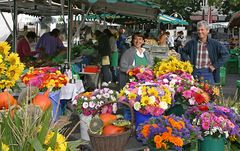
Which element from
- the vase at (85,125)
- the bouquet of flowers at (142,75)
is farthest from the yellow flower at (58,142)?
the bouquet of flowers at (142,75)

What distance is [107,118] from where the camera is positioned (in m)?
3.65

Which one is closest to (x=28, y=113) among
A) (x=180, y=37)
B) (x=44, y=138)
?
(x=44, y=138)

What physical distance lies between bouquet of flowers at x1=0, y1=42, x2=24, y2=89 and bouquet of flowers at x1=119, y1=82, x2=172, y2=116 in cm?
101

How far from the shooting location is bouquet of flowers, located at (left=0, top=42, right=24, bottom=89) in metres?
3.49

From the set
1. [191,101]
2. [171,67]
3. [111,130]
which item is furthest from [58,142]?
[171,67]

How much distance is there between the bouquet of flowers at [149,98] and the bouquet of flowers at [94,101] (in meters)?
0.13

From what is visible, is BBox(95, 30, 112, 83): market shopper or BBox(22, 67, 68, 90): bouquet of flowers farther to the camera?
BBox(95, 30, 112, 83): market shopper

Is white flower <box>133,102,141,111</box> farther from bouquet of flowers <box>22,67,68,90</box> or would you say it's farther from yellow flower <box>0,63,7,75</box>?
yellow flower <box>0,63,7,75</box>

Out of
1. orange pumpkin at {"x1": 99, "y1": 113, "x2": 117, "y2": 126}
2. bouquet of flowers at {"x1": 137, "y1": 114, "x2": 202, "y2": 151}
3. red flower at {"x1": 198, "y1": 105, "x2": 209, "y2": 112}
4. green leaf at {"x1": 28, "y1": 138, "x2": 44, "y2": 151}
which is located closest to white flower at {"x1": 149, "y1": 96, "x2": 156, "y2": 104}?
bouquet of flowers at {"x1": 137, "y1": 114, "x2": 202, "y2": 151}

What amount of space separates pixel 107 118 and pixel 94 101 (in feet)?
0.83

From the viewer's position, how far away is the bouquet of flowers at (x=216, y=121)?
11.9 ft

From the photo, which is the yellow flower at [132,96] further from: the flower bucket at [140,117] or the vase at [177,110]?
the vase at [177,110]

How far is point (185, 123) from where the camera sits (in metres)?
3.40

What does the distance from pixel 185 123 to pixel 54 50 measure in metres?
6.65
